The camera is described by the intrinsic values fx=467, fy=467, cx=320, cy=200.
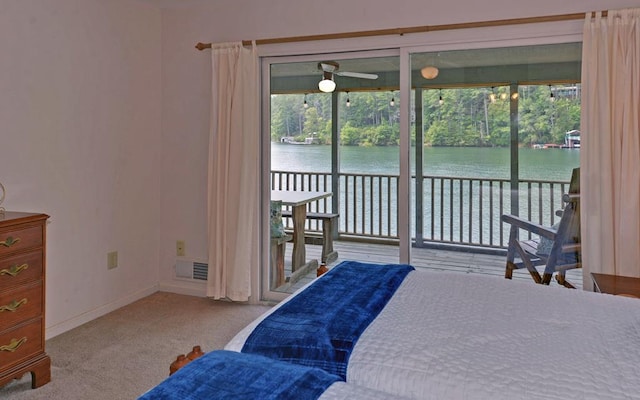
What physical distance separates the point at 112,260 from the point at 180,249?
1.92 feet

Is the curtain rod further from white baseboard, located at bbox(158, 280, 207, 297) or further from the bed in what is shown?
the bed

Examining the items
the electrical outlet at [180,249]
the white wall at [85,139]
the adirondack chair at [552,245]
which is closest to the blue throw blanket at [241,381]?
the white wall at [85,139]

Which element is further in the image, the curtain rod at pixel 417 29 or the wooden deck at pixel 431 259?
the wooden deck at pixel 431 259

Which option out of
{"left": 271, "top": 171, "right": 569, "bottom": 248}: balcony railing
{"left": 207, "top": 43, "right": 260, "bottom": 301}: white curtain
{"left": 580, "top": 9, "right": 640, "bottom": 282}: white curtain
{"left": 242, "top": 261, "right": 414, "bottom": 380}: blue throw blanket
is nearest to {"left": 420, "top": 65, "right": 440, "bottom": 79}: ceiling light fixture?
{"left": 271, "top": 171, "right": 569, "bottom": 248}: balcony railing

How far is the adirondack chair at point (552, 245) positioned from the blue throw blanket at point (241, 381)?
244cm

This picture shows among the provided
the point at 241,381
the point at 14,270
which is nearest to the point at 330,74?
the point at 14,270

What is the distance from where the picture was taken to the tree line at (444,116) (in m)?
3.14

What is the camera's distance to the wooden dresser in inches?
89.7

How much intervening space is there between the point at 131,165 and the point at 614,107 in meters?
3.47

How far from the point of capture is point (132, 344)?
2996 mm

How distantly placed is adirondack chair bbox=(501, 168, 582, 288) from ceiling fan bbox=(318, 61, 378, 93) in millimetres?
1504

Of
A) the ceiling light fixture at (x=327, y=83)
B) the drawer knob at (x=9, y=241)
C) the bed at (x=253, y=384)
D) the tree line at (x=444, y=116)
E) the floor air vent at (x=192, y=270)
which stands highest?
the ceiling light fixture at (x=327, y=83)

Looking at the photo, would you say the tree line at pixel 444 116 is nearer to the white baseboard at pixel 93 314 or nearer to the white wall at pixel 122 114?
the white wall at pixel 122 114

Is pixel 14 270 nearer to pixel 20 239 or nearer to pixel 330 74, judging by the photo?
pixel 20 239
